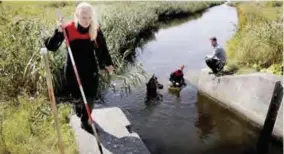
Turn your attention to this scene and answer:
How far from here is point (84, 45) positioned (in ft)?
17.7

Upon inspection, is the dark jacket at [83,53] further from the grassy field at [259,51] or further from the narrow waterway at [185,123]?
the grassy field at [259,51]

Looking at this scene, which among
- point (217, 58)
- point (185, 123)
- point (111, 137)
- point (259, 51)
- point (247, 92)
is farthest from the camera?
point (259, 51)

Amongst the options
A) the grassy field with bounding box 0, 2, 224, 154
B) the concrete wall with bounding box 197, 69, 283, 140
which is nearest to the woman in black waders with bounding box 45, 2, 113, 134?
the grassy field with bounding box 0, 2, 224, 154

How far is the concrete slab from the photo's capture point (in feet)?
17.9

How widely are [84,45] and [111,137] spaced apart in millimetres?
1509

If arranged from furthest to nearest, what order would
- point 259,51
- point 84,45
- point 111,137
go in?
1. point 259,51
2. point 111,137
3. point 84,45

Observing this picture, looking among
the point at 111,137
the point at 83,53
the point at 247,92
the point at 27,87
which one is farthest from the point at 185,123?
the point at 83,53

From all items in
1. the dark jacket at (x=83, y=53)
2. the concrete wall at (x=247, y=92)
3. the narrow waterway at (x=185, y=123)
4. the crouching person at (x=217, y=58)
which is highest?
the dark jacket at (x=83, y=53)

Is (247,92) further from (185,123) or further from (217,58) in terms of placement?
(185,123)

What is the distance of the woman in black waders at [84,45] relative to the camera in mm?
5184

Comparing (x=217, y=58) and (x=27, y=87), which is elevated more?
(x=217, y=58)

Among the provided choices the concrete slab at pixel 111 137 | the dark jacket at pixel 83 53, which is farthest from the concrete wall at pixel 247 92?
the dark jacket at pixel 83 53

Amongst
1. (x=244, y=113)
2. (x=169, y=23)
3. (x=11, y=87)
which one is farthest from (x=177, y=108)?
(x=169, y=23)

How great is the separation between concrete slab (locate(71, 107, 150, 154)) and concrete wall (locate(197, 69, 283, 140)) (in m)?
4.07
